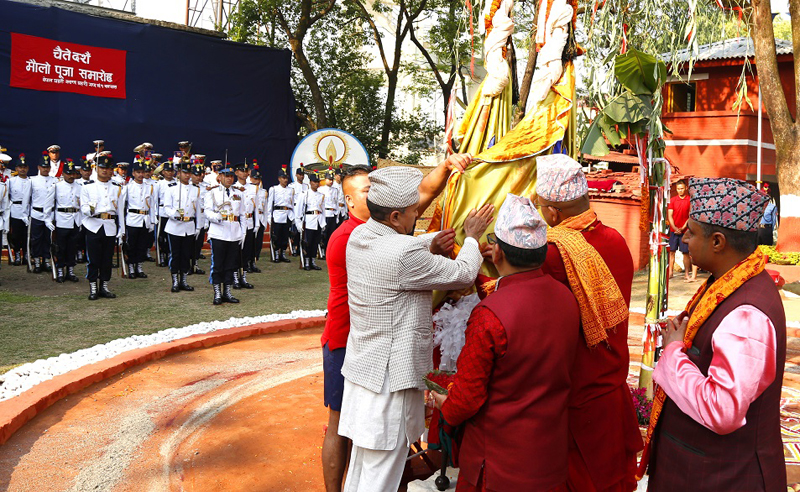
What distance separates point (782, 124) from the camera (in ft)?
44.3

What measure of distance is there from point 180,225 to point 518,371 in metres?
9.53

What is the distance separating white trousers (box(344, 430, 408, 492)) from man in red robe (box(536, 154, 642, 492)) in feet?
2.44

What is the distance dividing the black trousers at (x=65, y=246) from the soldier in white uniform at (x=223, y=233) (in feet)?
9.53

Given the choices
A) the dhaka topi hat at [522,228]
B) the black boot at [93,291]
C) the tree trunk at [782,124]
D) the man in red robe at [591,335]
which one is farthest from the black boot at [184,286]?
the tree trunk at [782,124]

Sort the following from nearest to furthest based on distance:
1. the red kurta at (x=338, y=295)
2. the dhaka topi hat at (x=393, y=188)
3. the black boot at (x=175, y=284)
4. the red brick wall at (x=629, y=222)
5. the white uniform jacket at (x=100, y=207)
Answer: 1. the dhaka topi hat at (x=393, y=188)
2. the red kurta at (x=338, y=295)
3. the white uniform jacket at (x=100, y=207)
4. the black boot at (x=175, y=284)
5. the red brick wall at (x=629, y=222)

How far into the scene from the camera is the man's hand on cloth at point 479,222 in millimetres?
3166

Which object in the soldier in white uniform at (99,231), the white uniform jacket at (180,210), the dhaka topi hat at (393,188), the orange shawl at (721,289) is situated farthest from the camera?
the white uniform jacket at (180,210)

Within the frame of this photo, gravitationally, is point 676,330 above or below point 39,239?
above

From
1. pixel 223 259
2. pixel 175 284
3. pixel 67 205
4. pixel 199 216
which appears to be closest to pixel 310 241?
pixel 199 216

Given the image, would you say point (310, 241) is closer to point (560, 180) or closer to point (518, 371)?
point (560, 180)

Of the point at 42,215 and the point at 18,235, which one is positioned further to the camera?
the point at 18,235

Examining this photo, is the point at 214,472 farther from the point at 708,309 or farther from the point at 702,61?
the point at 702,61

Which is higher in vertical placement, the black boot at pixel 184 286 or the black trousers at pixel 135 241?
the black trousers at pixel 135 241

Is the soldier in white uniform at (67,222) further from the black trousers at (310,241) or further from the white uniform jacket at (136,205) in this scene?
the black trousers at (310,241)
